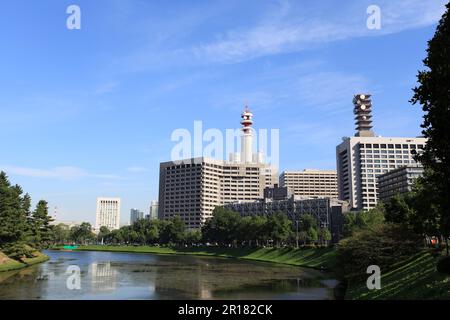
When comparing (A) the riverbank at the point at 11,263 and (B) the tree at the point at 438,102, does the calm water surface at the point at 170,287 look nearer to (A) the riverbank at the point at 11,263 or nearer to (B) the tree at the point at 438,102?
(A) the riverbank at the point at 11,263

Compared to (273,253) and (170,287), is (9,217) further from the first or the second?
(273,253)

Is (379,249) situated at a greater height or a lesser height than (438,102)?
lesser

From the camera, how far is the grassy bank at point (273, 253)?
100500 mm

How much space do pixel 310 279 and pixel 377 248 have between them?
16667 millimetres

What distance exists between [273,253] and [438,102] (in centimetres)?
10670

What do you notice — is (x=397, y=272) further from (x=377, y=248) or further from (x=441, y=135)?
(x=441, y=135)

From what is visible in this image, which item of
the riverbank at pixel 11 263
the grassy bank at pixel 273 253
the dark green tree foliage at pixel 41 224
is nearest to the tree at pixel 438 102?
the grassy bank at pixel 273 253

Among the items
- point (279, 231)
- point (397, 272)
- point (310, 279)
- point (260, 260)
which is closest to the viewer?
point (397, 272)

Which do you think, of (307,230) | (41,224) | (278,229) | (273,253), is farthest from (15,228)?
(307,230)

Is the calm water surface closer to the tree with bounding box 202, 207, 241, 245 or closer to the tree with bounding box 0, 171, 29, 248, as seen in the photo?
the tree with bounding box 0, 171, 29, 248

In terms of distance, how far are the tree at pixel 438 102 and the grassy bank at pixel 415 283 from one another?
5.85 m

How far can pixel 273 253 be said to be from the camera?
131 metres
